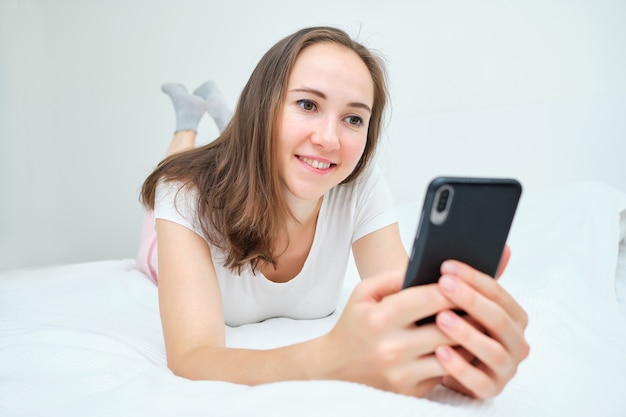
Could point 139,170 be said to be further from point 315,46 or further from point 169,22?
point 315,46

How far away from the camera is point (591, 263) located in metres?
1.23

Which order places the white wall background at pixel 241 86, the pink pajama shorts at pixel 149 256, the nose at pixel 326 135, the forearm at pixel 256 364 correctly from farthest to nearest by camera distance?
the white wall background at pixel 241 86 < the pink pajama shorts at pixel 149 256 < the nose at pixel 326 135 < the forearm at pixel 256 364

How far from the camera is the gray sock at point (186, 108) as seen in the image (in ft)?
6.72

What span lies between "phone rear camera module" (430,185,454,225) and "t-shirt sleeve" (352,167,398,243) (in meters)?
0.69

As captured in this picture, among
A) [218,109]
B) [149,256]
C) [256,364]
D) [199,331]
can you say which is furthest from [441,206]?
[218,109]

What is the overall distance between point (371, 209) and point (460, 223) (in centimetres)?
70

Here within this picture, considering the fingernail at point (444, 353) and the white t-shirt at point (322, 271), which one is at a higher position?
the fingernail at point (444, 353)

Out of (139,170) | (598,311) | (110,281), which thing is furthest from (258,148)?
(139,170)

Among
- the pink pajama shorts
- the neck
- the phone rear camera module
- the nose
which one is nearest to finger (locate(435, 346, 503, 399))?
the phone rear camera module

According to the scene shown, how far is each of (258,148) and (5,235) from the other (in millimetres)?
2067

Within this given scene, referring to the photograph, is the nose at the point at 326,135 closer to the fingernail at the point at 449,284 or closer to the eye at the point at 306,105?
the eye at the point at 306,105

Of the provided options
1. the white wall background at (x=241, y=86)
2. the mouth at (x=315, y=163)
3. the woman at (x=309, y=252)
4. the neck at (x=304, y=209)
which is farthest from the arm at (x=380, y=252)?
the white wall background at (x=241, y=86)

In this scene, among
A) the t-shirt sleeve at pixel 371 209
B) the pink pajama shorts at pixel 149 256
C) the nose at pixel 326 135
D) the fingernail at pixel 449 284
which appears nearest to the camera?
the fingernail at pixel 449 284

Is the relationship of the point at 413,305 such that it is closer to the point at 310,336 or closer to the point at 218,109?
the point at 310,336
